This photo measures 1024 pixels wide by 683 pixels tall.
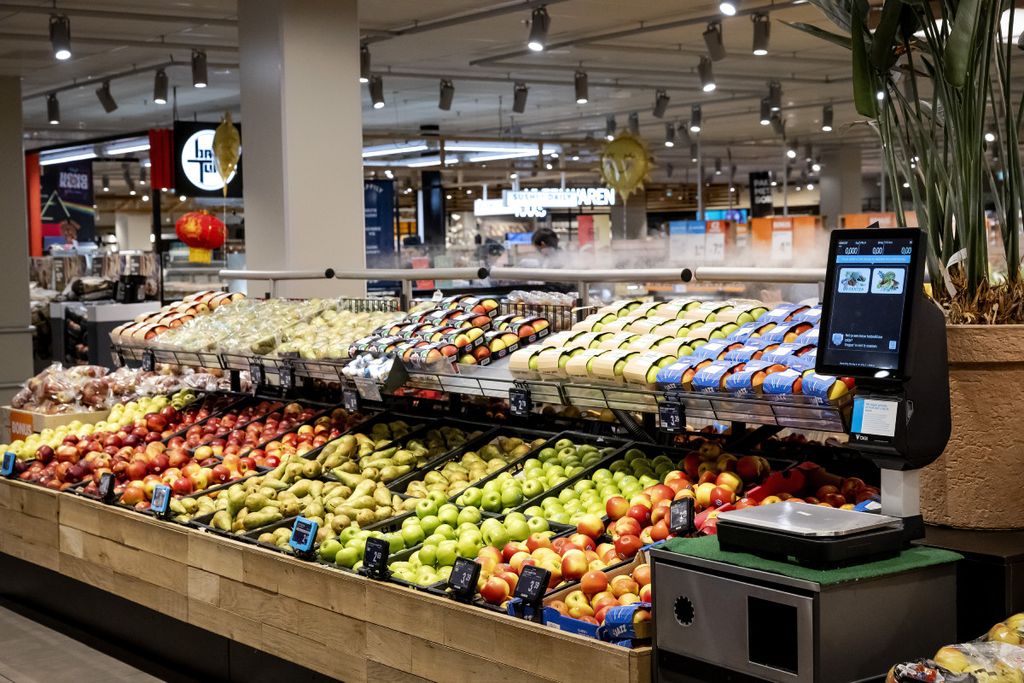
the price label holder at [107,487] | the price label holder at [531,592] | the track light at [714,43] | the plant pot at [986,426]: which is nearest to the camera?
the plant pot at [986,426]

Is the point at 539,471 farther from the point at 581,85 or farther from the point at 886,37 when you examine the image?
the point at 581,85

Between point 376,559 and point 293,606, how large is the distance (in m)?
0.54

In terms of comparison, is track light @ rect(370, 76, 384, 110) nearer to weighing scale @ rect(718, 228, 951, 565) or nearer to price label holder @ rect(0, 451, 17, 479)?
price label holder @ rect(0, 451, 17, 479)

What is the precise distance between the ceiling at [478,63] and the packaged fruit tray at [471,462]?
5774 millimetres

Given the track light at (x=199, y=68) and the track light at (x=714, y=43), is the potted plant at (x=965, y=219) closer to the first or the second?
the track light at (x=714, y=43)

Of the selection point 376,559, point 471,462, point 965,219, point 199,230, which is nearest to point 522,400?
point 471,462

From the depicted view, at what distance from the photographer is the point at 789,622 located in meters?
2.41

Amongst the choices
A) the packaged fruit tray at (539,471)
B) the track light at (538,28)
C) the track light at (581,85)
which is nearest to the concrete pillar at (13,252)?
the track light at (581,85)

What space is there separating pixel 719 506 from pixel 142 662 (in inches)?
112

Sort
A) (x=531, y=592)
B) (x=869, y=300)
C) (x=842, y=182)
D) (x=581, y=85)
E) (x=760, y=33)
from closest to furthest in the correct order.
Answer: (x=869, y=300), (x=531, y=592), (x=760, y=33), (x=581, y=85), (x=842, y=182)

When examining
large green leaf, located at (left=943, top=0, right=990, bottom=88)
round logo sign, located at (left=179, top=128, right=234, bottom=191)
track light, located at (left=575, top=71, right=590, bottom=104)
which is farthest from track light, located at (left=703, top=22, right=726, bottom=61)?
large green leaf, located at (left=943, top=0, right=990, bottom=88)

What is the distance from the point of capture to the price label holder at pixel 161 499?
4.84m

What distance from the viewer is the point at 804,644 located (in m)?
2.36

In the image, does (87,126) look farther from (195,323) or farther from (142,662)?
(142,662)
